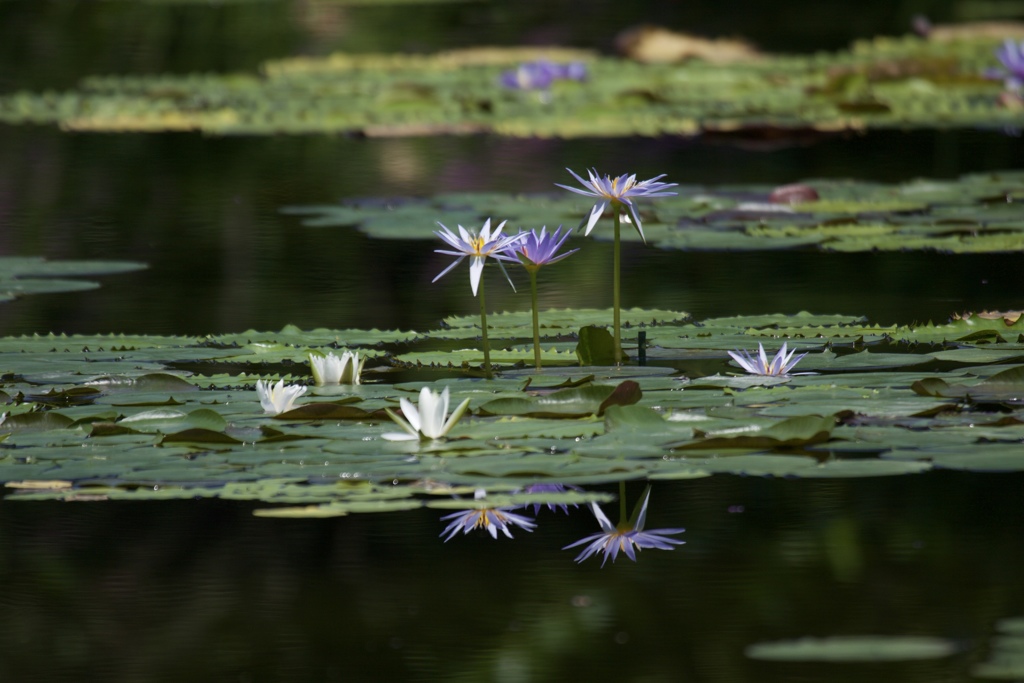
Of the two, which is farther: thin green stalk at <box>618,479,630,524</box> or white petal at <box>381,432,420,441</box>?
white petal at <box>381,432,420,441</box>

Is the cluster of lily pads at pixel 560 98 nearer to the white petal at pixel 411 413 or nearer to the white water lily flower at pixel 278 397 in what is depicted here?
the white water lily flower at pixel 278 397

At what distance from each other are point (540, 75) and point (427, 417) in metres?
8.06

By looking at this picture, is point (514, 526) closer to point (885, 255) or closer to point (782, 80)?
point (885, 255)

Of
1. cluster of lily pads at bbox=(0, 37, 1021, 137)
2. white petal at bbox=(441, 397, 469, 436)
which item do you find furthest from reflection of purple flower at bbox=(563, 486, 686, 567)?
cluster of lily pads at bbox=(0, 37, 1021, 137)

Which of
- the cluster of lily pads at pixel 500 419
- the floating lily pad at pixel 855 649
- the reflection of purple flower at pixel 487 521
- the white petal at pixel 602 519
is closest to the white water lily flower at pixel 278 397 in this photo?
the cluster of lily pads at pixel 500 419

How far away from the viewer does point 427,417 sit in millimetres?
2936

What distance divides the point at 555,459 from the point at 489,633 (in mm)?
647

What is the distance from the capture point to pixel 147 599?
2375mm

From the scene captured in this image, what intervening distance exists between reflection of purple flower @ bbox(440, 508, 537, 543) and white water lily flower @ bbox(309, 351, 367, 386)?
797 mm

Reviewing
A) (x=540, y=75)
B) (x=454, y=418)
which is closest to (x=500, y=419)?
(x=454, y=418)

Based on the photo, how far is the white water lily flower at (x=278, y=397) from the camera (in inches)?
122

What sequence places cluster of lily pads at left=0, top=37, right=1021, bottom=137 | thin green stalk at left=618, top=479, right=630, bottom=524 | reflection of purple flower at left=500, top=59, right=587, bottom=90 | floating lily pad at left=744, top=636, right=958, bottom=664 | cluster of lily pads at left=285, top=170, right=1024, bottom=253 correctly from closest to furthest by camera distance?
floating lily pad at left=744, top=636, right=958, bottom=664
thin green stalk at left=618, top=479, right=630, bottom=524
cluster of lily pads at left=285, top=170, right=1024, bottom=253
cluster of lily pads at left=0, top=37, right=1021, bottom=137
reflection of purple flower at left=500, top=59, right=587, bottom=90

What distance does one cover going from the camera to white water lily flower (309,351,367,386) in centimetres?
341

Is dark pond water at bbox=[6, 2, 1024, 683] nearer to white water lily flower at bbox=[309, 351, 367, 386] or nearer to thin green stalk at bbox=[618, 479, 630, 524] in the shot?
thin green stalk at bbox=[618, 479, 630, 524]
